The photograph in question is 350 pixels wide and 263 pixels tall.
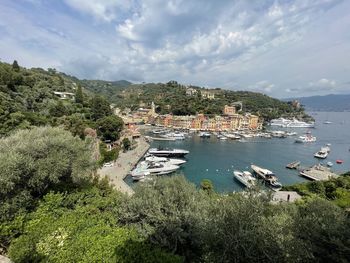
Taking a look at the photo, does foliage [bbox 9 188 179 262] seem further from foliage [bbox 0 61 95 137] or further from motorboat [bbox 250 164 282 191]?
motorboat [bbox 250 164 282 191]

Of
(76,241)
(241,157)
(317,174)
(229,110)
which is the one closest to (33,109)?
(76,241)

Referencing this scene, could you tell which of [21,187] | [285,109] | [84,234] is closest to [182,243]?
[84,234]

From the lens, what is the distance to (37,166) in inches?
359

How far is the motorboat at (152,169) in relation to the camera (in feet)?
85.6

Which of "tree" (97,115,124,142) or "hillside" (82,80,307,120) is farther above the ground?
"hillside" (82,80,307,120)

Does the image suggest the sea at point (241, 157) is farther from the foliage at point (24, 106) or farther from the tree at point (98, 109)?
the tree at point (98, 109)

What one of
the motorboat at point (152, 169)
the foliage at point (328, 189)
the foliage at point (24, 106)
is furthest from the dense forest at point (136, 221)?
the motorboat at point (152, 169)

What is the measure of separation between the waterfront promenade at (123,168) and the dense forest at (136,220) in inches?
421

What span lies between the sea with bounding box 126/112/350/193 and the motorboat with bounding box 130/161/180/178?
1208 millimetres

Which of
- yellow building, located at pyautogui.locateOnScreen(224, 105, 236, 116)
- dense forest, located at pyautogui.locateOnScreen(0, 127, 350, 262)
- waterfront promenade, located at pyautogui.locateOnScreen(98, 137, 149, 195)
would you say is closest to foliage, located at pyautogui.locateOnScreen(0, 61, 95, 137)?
waterfront promenade, located at pyautogui.locateOnScreen(98, 137, 149, 195)

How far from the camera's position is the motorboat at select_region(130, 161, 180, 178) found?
26.1 meters

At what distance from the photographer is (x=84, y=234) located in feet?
21.5

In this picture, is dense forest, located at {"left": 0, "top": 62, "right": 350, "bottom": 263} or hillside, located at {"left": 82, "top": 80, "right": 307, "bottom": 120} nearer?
dense forest, located at {"left": 0, "top": 62, "right": 350, "bottom": 263}

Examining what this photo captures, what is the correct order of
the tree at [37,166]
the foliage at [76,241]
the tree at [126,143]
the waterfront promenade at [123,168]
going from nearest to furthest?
1. the foliage at [76,241]
2. the tree at [37,166]
3. the waterfront promenade at [123,168]
4. the tree at [126,143]
